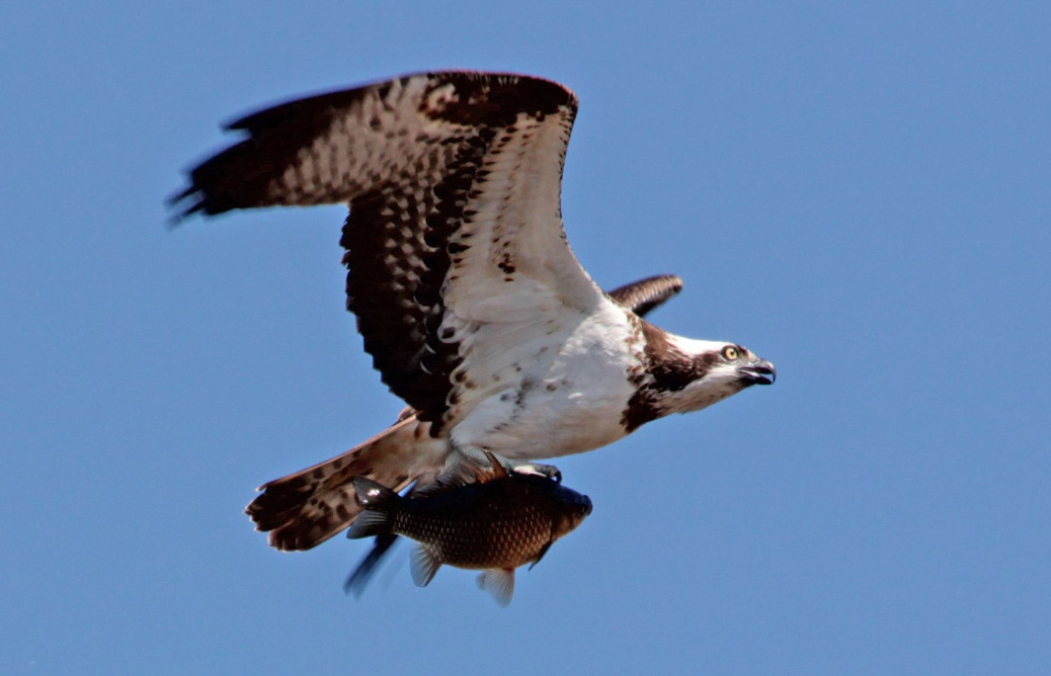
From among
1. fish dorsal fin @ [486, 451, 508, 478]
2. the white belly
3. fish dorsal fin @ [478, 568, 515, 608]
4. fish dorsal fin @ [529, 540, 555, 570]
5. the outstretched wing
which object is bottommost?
fish dorsal fin @ [478, 568, 515, 608]

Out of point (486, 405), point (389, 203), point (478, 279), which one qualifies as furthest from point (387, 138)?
point (486, 405)

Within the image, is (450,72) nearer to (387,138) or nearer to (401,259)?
(387,138)

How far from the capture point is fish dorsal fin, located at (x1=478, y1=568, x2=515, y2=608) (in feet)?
26.9

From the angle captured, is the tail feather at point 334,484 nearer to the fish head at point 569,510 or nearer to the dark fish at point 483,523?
the dark fish at point 483,523

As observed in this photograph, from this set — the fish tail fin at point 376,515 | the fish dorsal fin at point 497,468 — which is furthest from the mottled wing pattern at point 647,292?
the fish tail fin at point 376,515

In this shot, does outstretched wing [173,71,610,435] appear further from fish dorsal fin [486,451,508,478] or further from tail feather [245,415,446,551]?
fish dorsal fin [486,451,508,478]

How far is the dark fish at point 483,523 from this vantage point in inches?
315

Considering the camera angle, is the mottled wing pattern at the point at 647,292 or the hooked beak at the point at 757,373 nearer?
the hooked beak at the point at 757,373

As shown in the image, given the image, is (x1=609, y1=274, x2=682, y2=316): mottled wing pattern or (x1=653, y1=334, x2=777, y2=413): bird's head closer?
(x1=653, y1=334, x2=777, y2=413): bird's head

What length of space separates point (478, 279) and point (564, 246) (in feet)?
Answer: 1.54

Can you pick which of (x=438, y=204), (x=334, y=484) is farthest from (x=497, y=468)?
(x=334, y=484)

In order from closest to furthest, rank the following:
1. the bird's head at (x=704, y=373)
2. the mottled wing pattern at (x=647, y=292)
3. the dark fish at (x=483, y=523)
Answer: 1. the dark fish at (x=483, y=523)
2. the bird's head at (x=704, y=373)
3. the mottled wing pattern at (x=647, y=292)

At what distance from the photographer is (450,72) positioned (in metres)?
8.01

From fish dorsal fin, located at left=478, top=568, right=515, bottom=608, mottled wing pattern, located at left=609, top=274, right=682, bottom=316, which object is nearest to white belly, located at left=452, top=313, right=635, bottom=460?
fish dorsal fin, located at left=478, top=568, right=515, bottom=608
